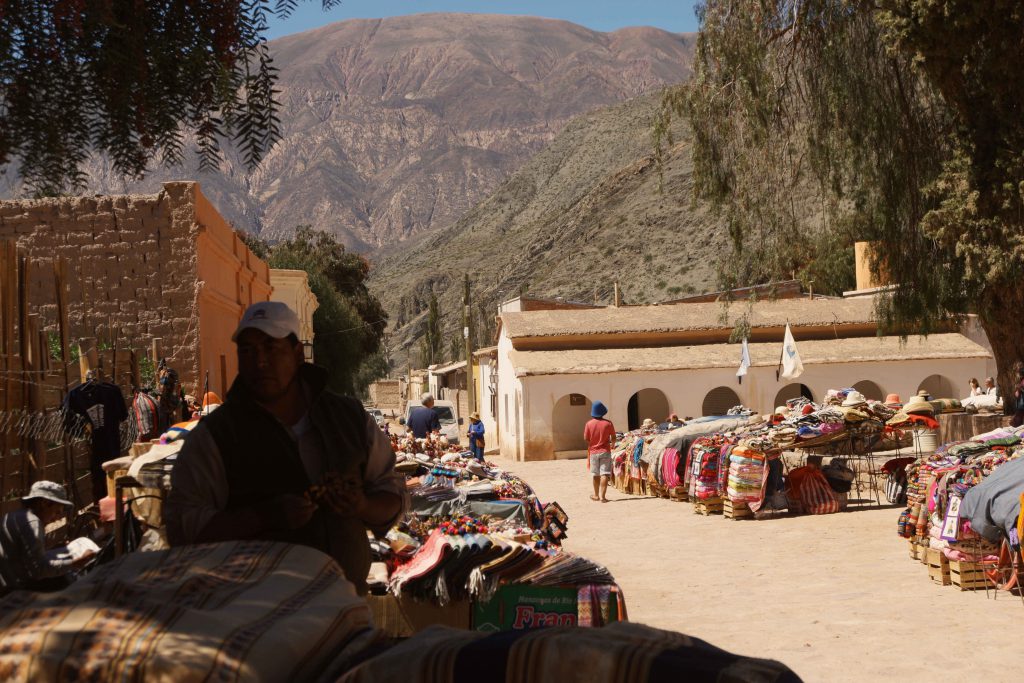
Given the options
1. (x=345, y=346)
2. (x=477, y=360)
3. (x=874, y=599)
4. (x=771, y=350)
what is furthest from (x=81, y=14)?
(x=345, y=346)

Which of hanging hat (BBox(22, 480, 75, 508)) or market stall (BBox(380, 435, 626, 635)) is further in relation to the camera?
hanging hat (BBox(22, 480, 75, 508))

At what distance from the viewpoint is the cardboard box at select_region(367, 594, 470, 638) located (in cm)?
555

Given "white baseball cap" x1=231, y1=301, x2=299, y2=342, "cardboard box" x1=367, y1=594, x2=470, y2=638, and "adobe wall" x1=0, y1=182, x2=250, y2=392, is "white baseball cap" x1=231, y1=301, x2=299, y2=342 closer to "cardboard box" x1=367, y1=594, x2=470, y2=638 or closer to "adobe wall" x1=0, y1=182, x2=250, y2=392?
"cardboard box" x1=367, y1=594, x2=470, y2=638

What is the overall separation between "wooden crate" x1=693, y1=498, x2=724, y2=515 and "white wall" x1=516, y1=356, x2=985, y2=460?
15.5 meters

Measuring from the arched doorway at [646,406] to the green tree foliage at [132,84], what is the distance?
33.4 meters

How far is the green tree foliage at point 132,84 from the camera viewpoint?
3.79 meters

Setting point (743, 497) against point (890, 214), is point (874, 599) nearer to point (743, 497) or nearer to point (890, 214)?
point (743, 497)

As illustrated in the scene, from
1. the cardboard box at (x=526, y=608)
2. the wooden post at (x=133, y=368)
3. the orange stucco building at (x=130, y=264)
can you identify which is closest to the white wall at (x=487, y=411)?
the orange stucco building at (x=130, y=264)

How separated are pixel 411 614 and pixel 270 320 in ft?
9.07

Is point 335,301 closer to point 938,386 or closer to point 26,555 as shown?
point 938,386

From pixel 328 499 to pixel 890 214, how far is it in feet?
50.6

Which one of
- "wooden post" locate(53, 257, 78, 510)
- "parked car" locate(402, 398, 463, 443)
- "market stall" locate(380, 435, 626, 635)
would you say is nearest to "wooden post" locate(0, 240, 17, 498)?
"wooden post" locate(53, 257, 78, 510)

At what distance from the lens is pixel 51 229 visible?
14.9 meters

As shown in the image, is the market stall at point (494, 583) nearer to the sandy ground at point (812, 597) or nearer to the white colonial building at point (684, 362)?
the sandy ground at point (812, 597)
